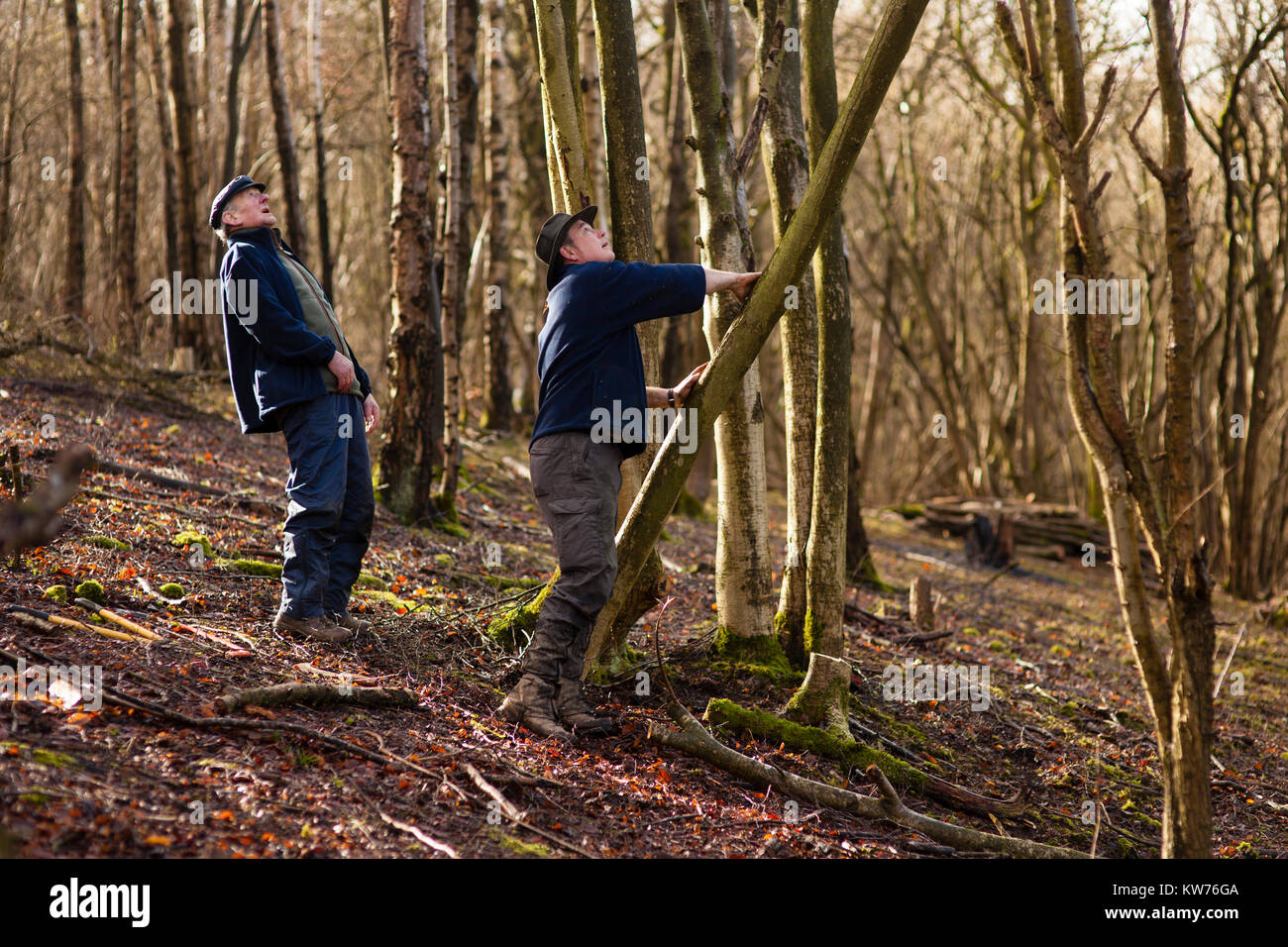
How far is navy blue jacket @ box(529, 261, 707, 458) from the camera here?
415 centimetres

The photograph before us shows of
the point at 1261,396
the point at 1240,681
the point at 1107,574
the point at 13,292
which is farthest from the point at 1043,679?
the point at 13,292

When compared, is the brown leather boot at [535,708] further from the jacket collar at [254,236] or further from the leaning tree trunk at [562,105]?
the jacket collar at [254,236]

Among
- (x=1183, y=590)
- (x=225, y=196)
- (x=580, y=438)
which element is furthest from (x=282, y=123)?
(x=1183, y=590)

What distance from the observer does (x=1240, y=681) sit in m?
8.63

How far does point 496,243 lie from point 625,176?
8705 mm

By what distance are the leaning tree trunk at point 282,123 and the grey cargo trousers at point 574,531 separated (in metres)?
7.86

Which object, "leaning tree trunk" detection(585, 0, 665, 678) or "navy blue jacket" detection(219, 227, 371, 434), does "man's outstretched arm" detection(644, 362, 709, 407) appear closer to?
"leaning tree trunk" detection(585, 0, 665, 678)

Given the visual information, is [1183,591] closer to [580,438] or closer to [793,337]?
[580,438]

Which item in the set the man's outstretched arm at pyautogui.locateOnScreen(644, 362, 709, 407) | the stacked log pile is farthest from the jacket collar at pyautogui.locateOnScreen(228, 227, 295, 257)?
the stacked log pile

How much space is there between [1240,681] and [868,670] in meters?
4.59

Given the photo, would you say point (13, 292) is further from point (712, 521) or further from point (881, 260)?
point (881, 260)

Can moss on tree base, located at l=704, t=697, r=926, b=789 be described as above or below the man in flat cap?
below

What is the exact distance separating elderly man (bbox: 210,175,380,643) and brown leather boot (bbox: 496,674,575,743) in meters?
1.07
